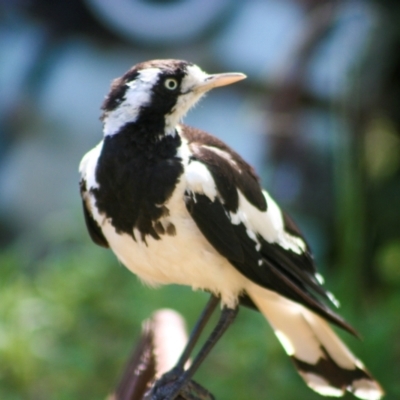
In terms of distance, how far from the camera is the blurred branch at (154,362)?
226 cm

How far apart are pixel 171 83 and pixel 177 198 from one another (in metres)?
0.31

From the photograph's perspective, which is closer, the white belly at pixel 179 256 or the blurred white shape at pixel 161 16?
the white belly at pixel 179 256

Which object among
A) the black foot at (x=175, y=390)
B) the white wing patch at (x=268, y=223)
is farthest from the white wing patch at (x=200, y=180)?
the black foot at (x=175, y=390)

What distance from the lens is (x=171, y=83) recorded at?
224 cm

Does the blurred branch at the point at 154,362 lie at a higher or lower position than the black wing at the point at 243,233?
lower

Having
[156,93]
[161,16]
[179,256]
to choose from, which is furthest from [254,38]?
[179,256]

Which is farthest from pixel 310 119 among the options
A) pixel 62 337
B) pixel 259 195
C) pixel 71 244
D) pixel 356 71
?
pixel 259 195

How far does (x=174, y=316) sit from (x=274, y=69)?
237 cm

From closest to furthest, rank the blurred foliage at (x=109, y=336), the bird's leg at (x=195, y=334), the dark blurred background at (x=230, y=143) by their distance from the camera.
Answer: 1. the bird's leg at (x=195, y=334)
2. the blurred foliage at (x=109, y=336)
3. the dark blurred background at (x=230, y=143)

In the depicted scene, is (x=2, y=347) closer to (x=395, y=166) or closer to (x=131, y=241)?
(x=131, y=241)

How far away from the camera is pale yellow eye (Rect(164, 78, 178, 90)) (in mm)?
2230

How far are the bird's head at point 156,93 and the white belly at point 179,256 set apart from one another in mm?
208

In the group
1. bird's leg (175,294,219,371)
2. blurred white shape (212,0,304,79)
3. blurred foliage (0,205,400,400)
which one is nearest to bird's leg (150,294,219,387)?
bird's leg (175,294,219,371)

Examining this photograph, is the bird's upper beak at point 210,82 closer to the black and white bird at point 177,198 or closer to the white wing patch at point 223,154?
the black and white bird at point 177,198
